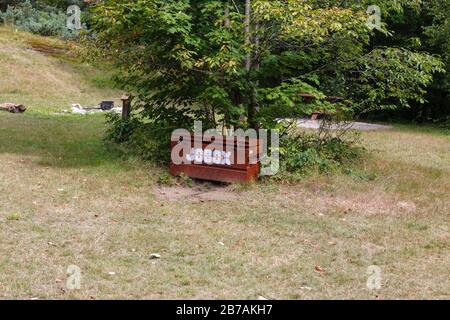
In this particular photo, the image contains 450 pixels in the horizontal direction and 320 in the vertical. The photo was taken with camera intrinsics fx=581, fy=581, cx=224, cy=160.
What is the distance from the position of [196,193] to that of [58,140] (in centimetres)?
412

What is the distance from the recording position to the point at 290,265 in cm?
475

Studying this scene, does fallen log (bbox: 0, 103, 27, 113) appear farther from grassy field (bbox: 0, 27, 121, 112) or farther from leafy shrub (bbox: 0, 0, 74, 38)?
leafy shrub (bbox: 0, 0, 74, 38)

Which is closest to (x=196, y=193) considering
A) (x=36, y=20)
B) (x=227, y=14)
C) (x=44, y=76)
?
(x=227, y=14)

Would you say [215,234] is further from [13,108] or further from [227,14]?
[13,108]

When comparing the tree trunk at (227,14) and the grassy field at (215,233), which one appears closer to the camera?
the grassy field at (215,233)

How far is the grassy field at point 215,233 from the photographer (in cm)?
427

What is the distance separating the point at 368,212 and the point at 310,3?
3.23 metres

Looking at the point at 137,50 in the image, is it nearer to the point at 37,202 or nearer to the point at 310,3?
the point at 310,3

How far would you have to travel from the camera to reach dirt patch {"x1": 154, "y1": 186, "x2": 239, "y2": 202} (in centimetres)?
704

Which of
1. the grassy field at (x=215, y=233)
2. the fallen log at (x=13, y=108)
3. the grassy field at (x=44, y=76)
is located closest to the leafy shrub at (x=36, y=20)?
the grassy field at (x=44, y=76)

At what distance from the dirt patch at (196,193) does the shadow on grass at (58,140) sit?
1170 mm

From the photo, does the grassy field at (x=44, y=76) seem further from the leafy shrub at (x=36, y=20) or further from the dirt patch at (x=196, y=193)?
the dirt patch at (x=196, y=193)

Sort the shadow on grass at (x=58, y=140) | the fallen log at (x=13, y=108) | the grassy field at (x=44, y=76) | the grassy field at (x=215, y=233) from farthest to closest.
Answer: the grassy field at (x=44, y=76)
the fallen log at (x=13, y=108)
the shadow on grass at (x=58, y=140)
the grassy field at (x=215, y=233)
